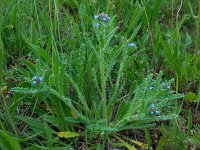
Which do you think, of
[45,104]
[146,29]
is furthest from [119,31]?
[45,104]

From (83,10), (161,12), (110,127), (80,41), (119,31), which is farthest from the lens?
(161,12)

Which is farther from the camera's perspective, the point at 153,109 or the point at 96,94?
the point at 96,94

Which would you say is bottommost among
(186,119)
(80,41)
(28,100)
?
(186,119)

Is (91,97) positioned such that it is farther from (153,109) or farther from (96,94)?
(153,109)

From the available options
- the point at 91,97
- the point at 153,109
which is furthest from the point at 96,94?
the point at 153,109

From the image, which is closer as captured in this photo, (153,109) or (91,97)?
(153,109)

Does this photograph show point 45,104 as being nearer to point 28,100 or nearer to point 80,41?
point 28,100

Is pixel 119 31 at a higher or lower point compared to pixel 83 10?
lower

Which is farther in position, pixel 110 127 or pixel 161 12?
pixel 161 12
